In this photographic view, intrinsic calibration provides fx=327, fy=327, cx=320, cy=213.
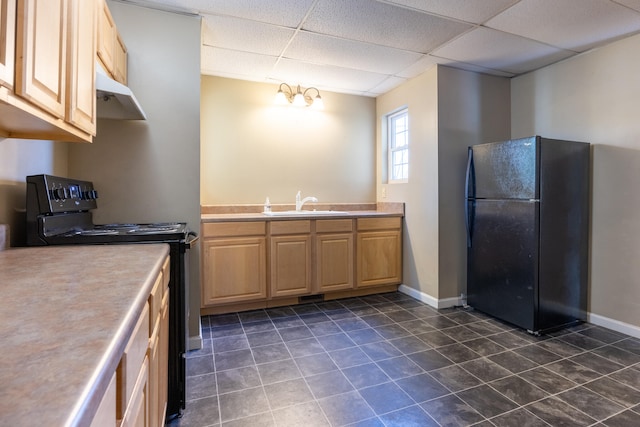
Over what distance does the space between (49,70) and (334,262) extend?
267 centimetres

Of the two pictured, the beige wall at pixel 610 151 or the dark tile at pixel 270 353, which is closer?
the dark tile at pixel 270 353

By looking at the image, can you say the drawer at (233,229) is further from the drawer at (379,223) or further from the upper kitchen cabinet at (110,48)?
the upper kitchen cabinet at (110,48)

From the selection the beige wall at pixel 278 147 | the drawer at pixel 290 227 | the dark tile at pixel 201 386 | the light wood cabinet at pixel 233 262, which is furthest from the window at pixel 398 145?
the dark tile at pixel 201 386

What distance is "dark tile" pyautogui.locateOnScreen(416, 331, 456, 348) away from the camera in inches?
94.0

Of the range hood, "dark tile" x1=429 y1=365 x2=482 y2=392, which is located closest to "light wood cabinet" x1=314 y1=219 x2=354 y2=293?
"dark tile" x1=429 y1=365 x2=482 y2=392

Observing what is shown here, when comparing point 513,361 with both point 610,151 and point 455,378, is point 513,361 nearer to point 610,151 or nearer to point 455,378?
point 455,378

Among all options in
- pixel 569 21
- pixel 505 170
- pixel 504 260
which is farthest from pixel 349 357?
pixel 569 21

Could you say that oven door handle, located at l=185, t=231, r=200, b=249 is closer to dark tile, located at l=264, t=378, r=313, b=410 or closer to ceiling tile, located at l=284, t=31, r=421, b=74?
dark tile, located at l=264, t=378, r=313, b=410

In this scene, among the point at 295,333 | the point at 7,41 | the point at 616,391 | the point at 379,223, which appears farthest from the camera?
the point at 379,223

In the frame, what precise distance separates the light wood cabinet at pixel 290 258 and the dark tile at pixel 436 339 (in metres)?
1.19

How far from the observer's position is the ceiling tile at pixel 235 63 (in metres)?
2.87

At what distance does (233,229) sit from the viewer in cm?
294

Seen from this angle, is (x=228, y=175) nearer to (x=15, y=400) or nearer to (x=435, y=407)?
(x=435, y=407)

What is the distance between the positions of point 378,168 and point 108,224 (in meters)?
3.00
